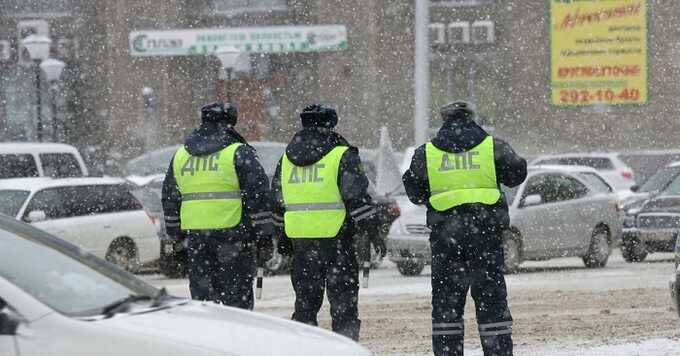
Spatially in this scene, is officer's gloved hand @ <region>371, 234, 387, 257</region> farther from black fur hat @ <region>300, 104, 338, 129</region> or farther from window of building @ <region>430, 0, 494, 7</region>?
window of building @ <region>430, 0, 494, 7</region>

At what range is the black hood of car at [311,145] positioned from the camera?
9406 millimetres

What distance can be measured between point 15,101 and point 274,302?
2786 cm

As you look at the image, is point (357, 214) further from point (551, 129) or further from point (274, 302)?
point (551, 129)

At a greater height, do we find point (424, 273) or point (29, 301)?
point (29, 301)

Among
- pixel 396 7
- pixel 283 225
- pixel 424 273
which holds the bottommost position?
pixel 424 273

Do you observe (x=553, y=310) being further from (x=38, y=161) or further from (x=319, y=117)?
(x=38, y=161)

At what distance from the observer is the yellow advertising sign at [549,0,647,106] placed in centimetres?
3950

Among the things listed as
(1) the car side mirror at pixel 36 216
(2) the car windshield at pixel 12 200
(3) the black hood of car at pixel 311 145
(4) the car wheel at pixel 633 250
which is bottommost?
(4) the car wheel at pixel 633 250

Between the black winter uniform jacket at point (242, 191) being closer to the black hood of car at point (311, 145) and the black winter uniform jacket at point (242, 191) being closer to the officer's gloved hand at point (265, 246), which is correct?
the officer's gloved hand at point (265, 246)

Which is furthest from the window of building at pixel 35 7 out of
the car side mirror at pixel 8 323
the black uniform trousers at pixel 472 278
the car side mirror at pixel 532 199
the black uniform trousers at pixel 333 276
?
the car side mirror at pixel 8 323

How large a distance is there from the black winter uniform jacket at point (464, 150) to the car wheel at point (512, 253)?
9.89 meters

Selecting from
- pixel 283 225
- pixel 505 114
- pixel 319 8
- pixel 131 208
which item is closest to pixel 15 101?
pixel 319 8

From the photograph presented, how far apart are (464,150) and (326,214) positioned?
96cm

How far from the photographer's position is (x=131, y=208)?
19578 millimetres
